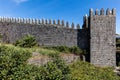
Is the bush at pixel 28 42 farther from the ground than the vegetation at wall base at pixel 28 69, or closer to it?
farther from the ground

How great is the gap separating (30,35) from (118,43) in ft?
24.9

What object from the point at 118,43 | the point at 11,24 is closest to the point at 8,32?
the point at 11,24

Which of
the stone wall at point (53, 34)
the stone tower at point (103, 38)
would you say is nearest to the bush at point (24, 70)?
the stone tower at point (103, 38)

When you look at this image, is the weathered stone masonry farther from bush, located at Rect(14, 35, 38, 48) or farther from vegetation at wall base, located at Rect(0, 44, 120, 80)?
vegetation at wall base, located at Rect(0, 44, 120, 80)

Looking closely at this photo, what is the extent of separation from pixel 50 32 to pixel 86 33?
3159 mm

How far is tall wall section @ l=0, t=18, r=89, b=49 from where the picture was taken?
2788cm

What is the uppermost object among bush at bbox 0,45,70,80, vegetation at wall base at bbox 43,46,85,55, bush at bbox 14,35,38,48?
bush at bbox 14,35,38,48

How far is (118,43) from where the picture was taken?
28219 mm

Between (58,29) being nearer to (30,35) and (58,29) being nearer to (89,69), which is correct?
(30,35)

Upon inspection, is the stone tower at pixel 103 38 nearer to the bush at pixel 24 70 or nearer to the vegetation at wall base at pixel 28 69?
the vegetation at wall base at pixel 28 69

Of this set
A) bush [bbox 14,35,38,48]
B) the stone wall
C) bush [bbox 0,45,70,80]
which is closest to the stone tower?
the stone wall

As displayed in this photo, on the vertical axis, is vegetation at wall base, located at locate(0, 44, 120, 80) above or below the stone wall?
below

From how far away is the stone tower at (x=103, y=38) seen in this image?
2648 cm

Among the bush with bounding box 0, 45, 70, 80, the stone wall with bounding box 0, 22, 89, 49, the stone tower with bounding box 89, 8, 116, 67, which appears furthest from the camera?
the stone wall with bounding box 0, 22, 89, 49
